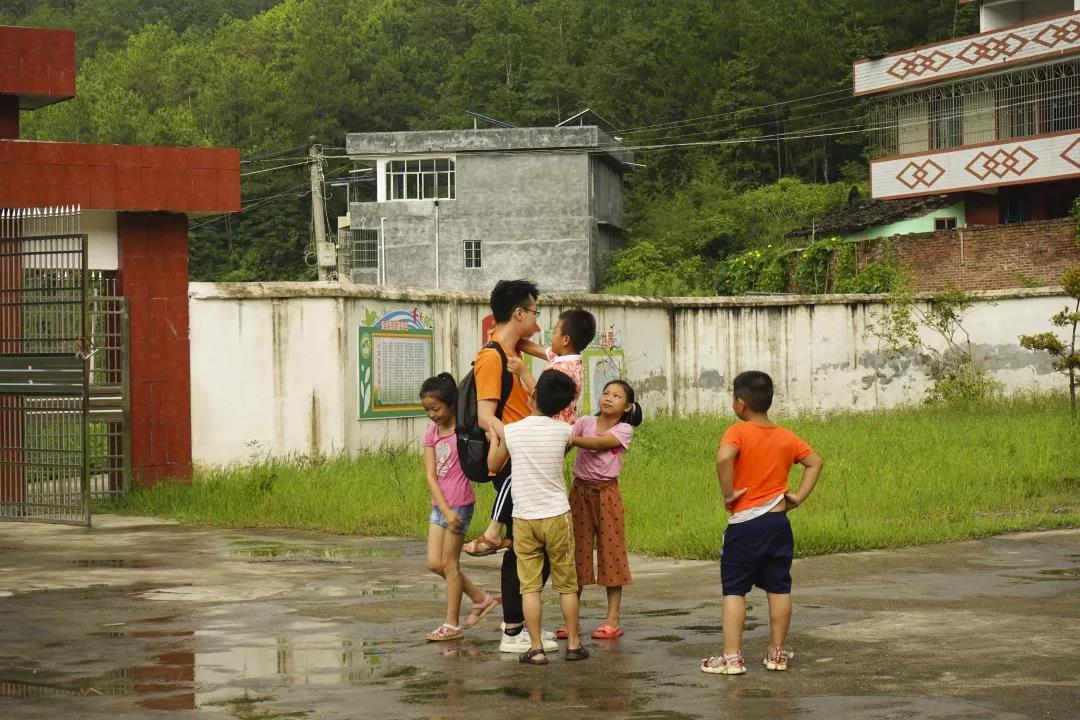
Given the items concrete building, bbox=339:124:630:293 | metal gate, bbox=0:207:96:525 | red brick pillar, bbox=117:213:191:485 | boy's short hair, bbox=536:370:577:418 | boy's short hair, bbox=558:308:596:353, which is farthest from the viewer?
concrete building, bbox=339:124:630:293

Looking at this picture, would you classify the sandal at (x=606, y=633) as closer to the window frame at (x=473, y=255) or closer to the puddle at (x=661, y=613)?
the puddle at (x=661, y=613)

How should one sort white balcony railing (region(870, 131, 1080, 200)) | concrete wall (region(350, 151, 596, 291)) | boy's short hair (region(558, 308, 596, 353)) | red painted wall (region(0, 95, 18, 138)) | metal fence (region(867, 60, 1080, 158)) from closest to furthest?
boy's short hair (region(558, 308, 596, 353)) < red painted wall (region(0, 95, 18, 138)) < white balcony railing (region(870, 131, 1080, 200)) < metal fence (region(867, 60, 1080, 158)) < concrete wall (region(350, 151, 596, 291))

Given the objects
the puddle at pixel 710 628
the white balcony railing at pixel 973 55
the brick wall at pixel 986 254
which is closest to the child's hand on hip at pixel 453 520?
the puddle at pixel 710 628

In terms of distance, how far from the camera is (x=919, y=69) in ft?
123

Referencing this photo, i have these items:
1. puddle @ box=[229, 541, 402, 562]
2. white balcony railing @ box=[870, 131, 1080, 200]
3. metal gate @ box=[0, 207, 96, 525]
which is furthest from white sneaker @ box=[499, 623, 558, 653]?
white balcony railing @ box=[870, 131, 1080, 200]

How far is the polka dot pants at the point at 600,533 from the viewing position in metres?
7.66

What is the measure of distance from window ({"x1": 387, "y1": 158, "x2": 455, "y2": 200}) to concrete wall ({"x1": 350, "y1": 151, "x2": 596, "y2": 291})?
0.45 meters

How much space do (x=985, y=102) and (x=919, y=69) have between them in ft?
6.21

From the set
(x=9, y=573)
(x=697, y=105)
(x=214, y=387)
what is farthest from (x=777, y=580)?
(x=697, y=105)

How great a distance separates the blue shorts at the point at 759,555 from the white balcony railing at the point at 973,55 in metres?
30.8

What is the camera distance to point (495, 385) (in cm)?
738

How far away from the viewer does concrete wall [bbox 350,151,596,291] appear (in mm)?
50406

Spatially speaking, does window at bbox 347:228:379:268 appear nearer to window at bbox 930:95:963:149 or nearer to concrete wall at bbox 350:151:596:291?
concrete wall at bbox 350:151:596:291

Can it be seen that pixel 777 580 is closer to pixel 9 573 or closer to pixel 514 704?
pixel 514 704
